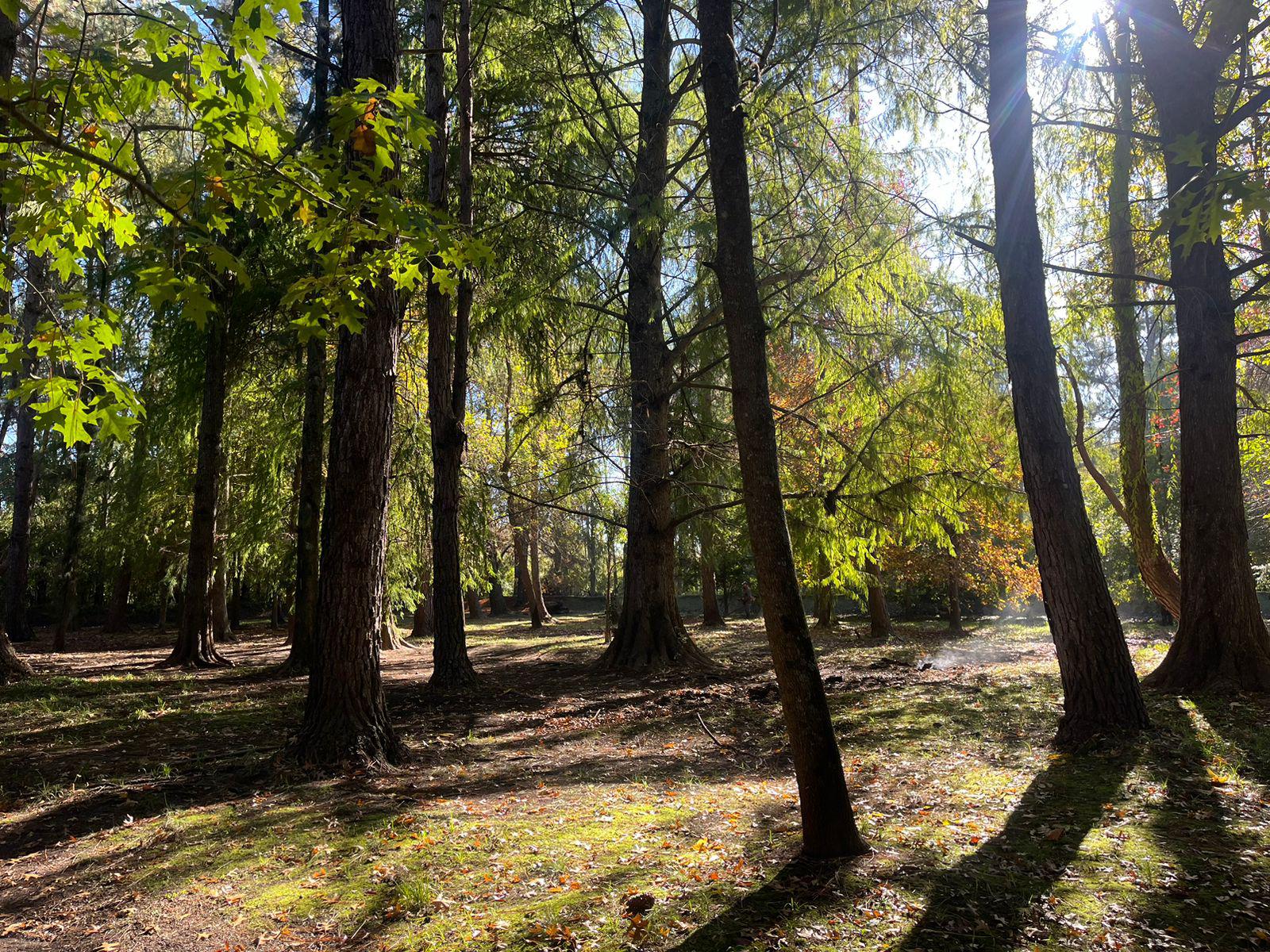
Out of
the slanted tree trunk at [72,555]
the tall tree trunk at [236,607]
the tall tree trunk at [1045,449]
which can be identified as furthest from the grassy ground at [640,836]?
the tall tree trunk at [236,607]

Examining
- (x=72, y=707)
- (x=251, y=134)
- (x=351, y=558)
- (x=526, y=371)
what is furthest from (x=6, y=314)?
(x=526, y=371)

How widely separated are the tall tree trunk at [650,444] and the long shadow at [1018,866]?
634cm

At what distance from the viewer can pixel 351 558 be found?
18.1 ft

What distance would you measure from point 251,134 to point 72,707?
25.9ft

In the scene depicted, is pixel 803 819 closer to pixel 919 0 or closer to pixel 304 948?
pixel 304 948

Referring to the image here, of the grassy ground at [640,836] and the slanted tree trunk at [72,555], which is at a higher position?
the slanted tree trunk at [72,555]

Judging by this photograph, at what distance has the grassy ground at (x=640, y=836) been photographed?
10.2 feet

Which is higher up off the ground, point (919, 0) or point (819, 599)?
point (919, 0)

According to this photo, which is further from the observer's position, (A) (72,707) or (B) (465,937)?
(A) (72,707)

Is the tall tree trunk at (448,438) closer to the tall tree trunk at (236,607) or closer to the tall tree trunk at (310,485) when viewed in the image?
the tall tree trunk at (310,485)

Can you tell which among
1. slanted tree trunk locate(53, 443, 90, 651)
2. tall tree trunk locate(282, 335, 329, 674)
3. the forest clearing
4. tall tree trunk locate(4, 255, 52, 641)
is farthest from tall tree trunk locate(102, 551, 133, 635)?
tall tree trunk locate(282, 335, 329, 674)

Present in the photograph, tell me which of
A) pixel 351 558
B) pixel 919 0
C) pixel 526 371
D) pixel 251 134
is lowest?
pixel 351 558

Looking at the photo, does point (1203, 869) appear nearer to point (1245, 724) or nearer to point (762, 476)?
point (762, 476)

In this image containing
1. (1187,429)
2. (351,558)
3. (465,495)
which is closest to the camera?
(351,558)
